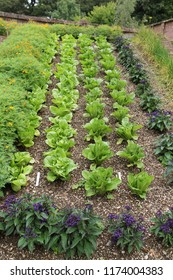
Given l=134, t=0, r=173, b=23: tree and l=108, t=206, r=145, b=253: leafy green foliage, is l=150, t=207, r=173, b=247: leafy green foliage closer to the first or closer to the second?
l=108, t=206, r=145, b=253: leafy green foliage

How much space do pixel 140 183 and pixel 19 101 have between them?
2.68 m

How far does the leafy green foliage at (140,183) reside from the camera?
12.8 feet

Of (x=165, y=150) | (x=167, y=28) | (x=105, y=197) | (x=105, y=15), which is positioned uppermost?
(x=105, y=15)

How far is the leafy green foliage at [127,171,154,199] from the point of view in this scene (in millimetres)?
3887

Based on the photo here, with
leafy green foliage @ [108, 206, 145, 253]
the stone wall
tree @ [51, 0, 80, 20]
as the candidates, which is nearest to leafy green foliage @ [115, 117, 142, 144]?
leafy green foliage @ [108, 206, 145, 253]

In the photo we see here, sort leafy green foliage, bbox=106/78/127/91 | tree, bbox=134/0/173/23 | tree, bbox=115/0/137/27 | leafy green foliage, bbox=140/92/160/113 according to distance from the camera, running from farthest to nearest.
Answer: tree, bbox=134/0/173/23 → tree, bbox=115/0/137/27 → leafy green foliage, bbox=106/78/127/91 → leafy green foliage, bbox=140/92/160/113

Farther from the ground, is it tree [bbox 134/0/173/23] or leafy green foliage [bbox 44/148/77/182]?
tree [bbox 134/0/173/23]

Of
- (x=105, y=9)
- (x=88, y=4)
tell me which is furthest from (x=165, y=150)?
(x=88, y=4)

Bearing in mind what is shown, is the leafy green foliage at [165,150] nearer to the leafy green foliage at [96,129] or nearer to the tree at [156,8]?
the leafy green foliage at [96,129]

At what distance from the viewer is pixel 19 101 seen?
532 cm

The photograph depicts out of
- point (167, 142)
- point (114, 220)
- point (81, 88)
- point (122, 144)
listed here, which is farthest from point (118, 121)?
point (114, 220)

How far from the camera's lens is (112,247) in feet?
10.9

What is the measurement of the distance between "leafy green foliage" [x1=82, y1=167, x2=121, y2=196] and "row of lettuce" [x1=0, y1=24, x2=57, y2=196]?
875 mm

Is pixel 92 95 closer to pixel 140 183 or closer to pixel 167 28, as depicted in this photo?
pixel 140 183
